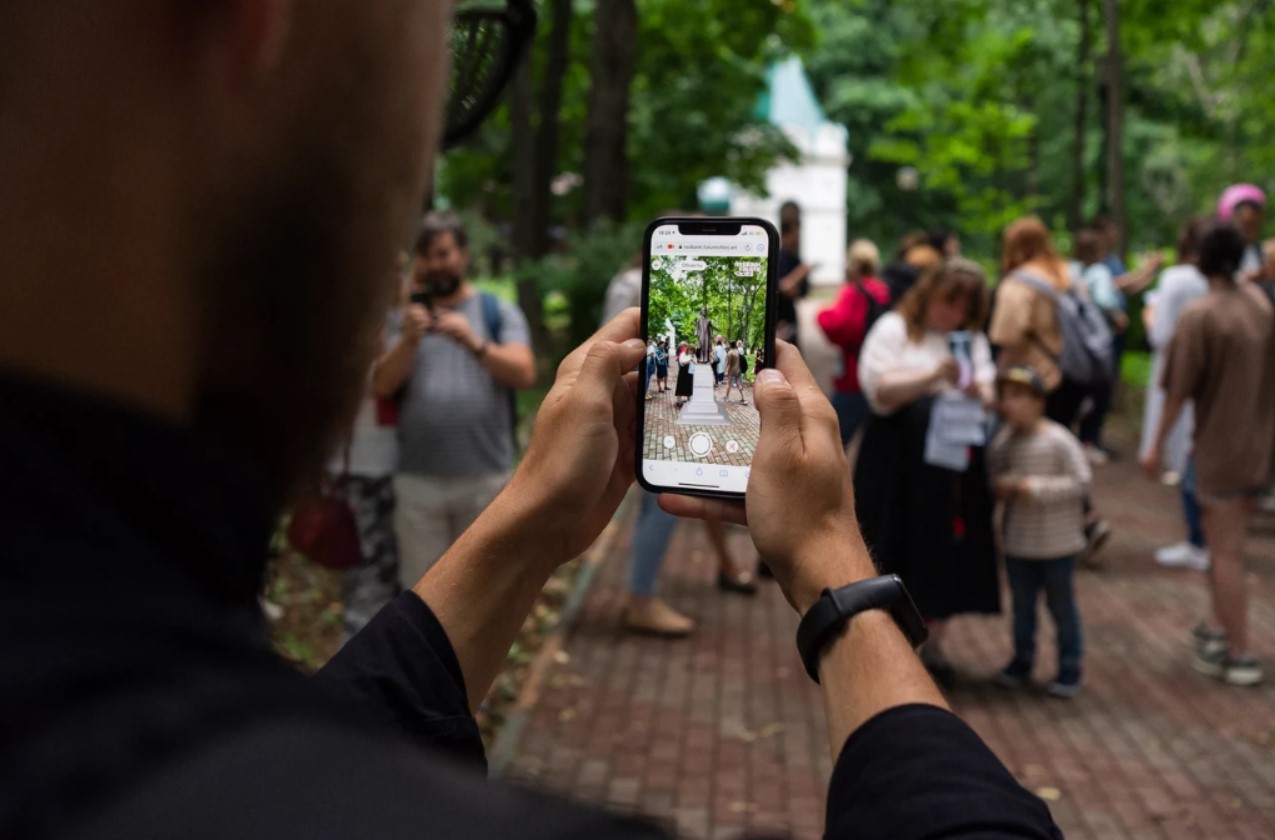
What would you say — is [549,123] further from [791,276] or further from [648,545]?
[648,545]

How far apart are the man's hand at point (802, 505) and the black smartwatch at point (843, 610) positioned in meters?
0.03

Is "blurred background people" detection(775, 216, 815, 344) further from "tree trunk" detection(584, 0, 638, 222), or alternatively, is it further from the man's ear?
the man's ear

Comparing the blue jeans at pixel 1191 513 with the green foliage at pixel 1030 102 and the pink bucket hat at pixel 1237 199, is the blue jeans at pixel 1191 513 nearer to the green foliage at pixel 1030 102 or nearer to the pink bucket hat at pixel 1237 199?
the pink bucket hat at pixel 1237 199

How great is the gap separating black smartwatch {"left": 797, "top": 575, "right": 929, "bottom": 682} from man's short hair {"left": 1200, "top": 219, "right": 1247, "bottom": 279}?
20.9 feet

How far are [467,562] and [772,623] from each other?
657cm

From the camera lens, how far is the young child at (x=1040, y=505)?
21.5 ft

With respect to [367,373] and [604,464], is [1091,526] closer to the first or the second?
[604,464]

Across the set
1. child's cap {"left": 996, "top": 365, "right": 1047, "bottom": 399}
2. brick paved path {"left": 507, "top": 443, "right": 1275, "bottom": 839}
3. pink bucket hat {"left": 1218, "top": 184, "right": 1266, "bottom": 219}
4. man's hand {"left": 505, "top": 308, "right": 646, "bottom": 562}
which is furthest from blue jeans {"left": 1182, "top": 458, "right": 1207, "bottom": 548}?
man's hand {"left": 505, "top": 308, "right": 646, "bottom": 562}

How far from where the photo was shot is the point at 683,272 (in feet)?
6.68

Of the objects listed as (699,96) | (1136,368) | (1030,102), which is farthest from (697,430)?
(1030,102)

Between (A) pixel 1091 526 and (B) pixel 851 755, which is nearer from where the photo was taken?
(B) pixel 851 755

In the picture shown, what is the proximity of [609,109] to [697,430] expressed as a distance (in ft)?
44.1

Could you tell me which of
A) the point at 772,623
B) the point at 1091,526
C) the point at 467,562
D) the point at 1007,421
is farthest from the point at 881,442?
the point at 467,562

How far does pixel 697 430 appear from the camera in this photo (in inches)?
75.0
